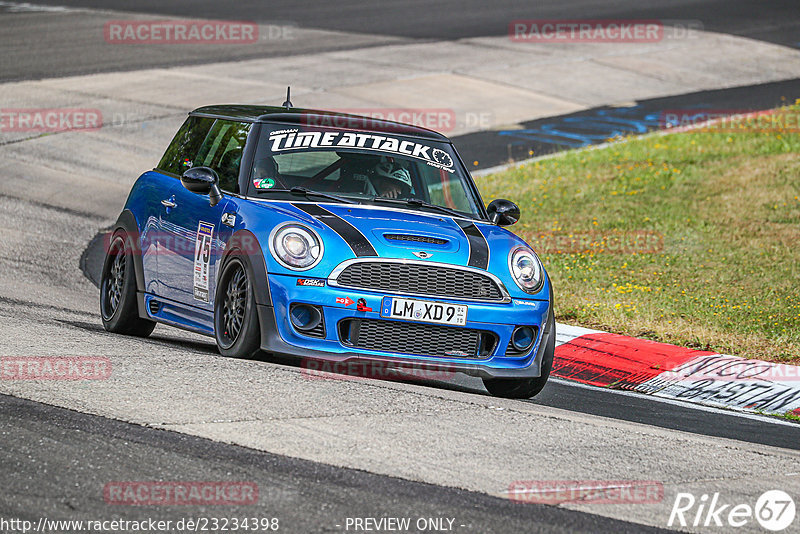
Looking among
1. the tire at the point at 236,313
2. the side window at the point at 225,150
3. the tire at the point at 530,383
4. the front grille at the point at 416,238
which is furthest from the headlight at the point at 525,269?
the side window at the point at 225,150

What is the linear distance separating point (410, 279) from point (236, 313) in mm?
1145

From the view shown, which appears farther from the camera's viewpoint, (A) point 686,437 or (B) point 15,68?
(B) point 15,68

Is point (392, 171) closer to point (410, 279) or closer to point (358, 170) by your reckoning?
point (358, 170)

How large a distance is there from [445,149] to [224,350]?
2.34 m

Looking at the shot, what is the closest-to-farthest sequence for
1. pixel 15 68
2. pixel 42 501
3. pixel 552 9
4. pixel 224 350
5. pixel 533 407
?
pixel 42 501, pixel 533 407, pixel 224 350, pixel 15 68, pixel 552 9

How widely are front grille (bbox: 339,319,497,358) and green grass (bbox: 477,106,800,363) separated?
3.36 metres

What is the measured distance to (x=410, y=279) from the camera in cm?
734

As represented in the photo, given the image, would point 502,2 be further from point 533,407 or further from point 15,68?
point 533,407

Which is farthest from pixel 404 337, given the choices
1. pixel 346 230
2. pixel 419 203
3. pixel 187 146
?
pixel 187 146

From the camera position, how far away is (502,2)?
3716 centimetres

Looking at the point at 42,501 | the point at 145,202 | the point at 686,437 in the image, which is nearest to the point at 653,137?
the point at 145,202

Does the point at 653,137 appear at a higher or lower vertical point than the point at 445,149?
lower

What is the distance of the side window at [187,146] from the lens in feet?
29.7

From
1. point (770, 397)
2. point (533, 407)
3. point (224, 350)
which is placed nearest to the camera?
point (533, 407)
